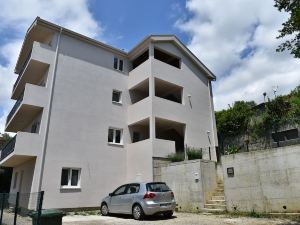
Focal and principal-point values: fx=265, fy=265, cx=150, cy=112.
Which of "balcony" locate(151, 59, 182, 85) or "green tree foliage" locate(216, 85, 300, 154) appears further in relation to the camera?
"green tree foliage" locate(216, 85, 300, 154)

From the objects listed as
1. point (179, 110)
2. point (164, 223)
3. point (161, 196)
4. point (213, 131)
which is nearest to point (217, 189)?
point (161, 196)

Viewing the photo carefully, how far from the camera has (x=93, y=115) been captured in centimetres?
1869

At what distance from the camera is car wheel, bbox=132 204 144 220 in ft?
38.6

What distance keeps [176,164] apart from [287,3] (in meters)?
11.0

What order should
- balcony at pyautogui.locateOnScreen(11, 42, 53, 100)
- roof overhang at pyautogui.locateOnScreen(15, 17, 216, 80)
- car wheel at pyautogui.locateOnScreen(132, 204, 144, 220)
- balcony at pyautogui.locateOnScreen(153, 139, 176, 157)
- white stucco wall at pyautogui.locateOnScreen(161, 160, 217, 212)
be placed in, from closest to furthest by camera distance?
car wheel at pyautogui.locateOnScreen(132, 204, 144, 220), white stucco wall at pyautogui.locateOnScreen(161, 160, 217, 212), balcony at pyautogui.locateOnScreen(11, 42, 53, 100), balcony at pyautogui.locateOnScreen(153, 139, 176, 157), roof overhang at pyautogui.locateOnScreen(15, 17, 216, 80)

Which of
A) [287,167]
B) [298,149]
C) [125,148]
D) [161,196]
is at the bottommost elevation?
[161,196]

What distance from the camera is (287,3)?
8.04 m

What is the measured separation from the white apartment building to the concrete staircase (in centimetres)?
356

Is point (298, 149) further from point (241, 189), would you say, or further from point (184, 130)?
point (184, 130)

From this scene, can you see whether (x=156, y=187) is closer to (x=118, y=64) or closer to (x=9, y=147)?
(x=9, y=147)

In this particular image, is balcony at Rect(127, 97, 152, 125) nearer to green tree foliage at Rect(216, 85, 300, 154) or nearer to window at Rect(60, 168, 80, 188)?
window at Rect(60, 168, 80, 188)

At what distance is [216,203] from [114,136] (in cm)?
895

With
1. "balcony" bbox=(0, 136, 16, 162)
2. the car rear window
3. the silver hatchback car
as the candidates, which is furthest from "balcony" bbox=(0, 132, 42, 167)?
the car rear window

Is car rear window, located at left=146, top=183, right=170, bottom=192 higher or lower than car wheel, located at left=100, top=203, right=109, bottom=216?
higher
